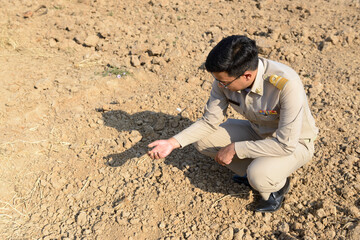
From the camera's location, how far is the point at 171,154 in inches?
125

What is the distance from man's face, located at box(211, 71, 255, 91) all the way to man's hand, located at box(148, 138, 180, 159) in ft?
1.98

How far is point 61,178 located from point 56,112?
108cm

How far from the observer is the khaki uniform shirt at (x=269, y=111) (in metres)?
2.18

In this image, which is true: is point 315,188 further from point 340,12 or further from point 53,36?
point 53,36

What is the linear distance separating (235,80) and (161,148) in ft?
2.44

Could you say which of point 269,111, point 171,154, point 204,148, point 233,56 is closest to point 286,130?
point 269,111

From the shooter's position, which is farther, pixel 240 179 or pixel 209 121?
pixel 240 179

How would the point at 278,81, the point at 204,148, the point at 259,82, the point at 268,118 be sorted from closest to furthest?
the point at 278,81 < the point at 259,82 < the point at 268,118 < the point at 204,148

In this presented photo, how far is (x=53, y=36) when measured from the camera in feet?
16.6

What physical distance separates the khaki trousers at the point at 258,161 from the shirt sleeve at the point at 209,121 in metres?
0.10

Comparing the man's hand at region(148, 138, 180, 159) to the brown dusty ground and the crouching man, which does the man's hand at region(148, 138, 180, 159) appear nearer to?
the crouching man

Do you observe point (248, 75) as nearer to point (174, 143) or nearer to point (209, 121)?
point (209, 121)

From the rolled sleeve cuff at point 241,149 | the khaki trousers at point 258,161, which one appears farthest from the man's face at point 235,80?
the khaki trousers at point 258,161

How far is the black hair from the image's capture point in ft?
6.77
